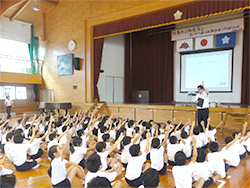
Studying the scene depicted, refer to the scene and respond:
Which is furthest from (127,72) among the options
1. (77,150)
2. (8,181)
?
(8,181)

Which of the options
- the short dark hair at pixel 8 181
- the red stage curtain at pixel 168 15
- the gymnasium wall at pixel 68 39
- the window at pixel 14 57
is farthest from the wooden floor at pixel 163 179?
the window at pixel 14 57

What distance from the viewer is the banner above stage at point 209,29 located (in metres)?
8.52

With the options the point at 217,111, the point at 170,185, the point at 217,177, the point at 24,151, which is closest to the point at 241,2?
the point at 217,111

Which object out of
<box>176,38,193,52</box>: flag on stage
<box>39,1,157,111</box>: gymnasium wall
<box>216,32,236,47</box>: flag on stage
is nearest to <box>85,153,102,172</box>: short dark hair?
<box>39,1,157,111</box>: gymnasium wall

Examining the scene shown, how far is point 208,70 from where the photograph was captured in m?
9.61

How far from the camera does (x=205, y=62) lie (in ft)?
32.0

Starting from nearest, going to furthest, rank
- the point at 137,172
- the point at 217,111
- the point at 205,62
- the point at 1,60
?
the point at 137,172, the point at 217,111, the point at 205,62, the point at 1,60

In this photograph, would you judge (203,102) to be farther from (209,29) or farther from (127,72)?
(127,72)

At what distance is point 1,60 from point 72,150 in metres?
9.70

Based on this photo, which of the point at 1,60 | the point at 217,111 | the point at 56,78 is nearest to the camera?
the point at 217,111

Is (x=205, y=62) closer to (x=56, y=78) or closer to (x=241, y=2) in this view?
(x=241, y=2)

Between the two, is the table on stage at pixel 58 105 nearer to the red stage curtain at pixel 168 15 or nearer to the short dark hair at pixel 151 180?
the red stage curtain at pixel 168 15

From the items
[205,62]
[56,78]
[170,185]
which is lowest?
[170,185]

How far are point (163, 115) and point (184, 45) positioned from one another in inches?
173
